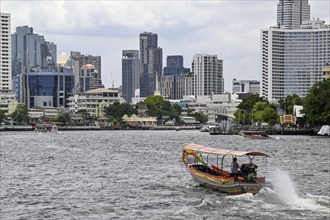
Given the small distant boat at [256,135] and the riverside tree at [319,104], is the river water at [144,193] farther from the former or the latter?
the riverside tree at [319,104]

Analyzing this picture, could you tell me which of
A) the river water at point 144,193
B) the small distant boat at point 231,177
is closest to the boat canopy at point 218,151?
the small distant boat at point 231,177

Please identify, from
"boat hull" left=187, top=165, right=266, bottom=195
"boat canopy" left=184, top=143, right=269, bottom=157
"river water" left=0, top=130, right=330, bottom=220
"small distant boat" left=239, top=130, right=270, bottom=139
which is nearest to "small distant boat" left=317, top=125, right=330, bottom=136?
"small distant boat" left=239, top=130, right=270, bottom=139

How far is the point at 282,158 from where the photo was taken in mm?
98375

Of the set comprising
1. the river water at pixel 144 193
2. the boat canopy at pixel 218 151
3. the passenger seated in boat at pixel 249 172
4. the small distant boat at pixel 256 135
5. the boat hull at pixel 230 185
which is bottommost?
the river water at pixel 144 193

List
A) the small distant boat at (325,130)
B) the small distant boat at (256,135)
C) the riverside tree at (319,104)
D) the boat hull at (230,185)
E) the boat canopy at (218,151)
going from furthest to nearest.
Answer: the small distant boat at (325,130) < the riverside tree at (319,104) < the small distant boat at (256,135) < the boat canopy at (218,151) < the boat hull at (230,185)

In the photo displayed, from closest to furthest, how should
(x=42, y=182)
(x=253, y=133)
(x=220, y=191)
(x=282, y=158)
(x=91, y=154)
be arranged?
1. (x=220, y=191)
2. (x=42, y=182)
3. (x=282, y=158)
4. (x=91, y=154)
5. (x=253, y=133)

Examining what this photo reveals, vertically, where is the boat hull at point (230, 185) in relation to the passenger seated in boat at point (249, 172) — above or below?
below

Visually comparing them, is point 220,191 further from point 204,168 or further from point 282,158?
point 282,158

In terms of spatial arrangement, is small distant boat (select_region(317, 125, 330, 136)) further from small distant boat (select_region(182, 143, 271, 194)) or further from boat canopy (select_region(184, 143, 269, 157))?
small distant boat (select_region(182, 143, 271, 194))

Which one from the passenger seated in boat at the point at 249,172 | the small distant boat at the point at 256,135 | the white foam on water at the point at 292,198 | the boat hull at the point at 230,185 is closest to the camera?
the white foam on water at the point at 292,198

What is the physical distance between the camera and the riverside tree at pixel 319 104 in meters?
174

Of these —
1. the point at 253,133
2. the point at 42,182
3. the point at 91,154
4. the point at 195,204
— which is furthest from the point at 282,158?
the point at 253,133

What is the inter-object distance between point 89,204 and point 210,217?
388 inches

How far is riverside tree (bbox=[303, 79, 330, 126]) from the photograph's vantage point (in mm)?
173613
